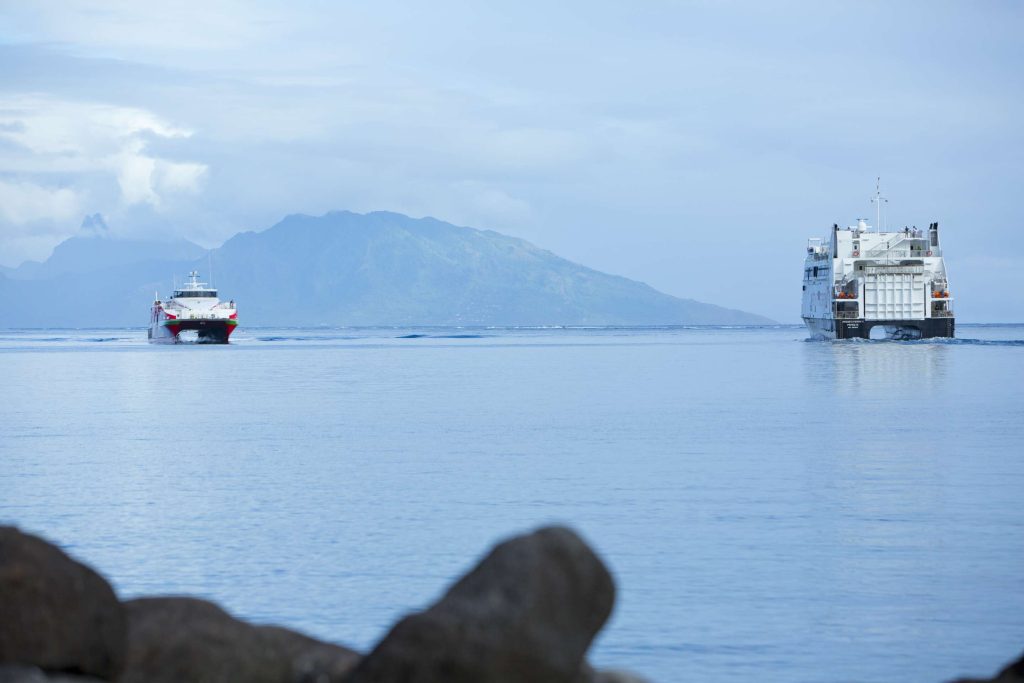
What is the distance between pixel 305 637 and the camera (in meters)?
7.41

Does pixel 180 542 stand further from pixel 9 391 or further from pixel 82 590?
pixel 9 391

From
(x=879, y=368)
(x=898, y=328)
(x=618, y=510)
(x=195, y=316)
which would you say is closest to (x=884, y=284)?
(x=898, y=328)

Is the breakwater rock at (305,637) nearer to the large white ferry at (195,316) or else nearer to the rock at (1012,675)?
the rock at (1012,675)

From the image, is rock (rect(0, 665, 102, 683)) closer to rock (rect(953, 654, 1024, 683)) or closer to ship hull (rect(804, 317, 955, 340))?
rock (rect(953, 654, 1024, 683))

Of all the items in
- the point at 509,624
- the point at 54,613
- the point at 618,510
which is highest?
the point at 509,624

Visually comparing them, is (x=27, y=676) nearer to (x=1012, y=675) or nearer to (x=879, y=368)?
(x=1012, y=675)

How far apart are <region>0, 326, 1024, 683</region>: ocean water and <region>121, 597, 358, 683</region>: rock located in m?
2.30

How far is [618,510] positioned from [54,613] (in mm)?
9426

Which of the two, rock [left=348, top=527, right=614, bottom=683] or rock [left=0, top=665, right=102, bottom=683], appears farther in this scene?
rock [left=0, top=665, right=102, bottom=683]

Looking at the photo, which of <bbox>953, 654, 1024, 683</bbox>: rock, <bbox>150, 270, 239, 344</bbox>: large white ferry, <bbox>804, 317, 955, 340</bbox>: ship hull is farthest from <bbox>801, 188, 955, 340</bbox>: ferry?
<bbox>953, 654, 1024, 683</bbox>: rock

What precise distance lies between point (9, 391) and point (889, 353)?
45935 millimetres

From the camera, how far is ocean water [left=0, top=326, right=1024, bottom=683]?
9898mm

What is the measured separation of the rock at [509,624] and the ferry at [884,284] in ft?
272

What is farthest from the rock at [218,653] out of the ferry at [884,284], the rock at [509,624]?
the ferry at [884,284]
